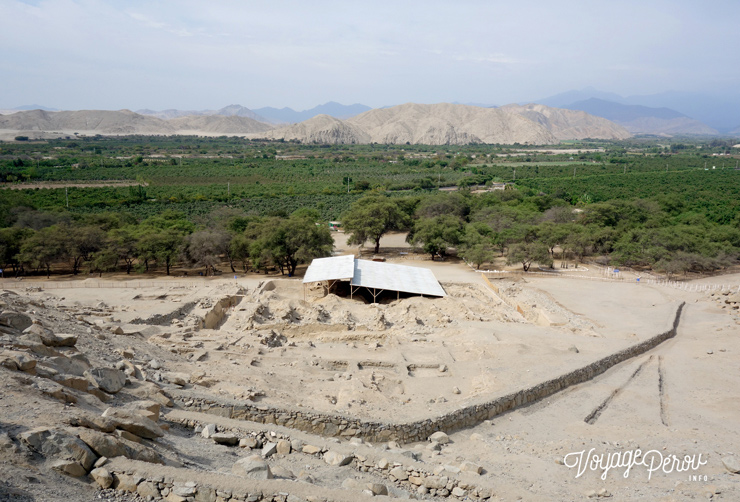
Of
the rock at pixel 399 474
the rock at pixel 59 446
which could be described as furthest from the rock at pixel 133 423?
the rock at pixel 399 474

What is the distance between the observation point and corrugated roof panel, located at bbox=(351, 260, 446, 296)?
27609mm

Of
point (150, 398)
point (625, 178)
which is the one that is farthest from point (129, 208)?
point (625, 178)

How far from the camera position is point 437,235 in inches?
1645

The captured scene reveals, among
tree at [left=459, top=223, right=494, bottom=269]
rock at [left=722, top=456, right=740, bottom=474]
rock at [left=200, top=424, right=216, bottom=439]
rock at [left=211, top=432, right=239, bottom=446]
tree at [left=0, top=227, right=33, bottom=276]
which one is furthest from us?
tree at [left=459, top=223, right=494, bottom=269]

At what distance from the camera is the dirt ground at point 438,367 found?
34.1 ft

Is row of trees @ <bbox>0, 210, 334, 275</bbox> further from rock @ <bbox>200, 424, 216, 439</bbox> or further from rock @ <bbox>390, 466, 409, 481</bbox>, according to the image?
rock @ <bbox>390, 466, 409, 481</bbox>

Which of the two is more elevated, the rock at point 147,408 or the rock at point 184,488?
the rock at point 184,488

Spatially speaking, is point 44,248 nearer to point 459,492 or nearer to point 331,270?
point 331,270

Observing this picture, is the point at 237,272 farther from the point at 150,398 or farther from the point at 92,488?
the point at 92,488

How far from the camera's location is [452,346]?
2077cm

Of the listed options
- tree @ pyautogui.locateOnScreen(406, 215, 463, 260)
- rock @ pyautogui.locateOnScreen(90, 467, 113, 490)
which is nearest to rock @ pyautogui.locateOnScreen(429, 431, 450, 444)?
rock @ pyautogui.locateOnScreen(90, 467, 113, 490)

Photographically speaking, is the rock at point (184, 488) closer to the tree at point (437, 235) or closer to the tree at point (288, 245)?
the tree at point (288, 245)

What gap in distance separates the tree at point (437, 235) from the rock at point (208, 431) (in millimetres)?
32123

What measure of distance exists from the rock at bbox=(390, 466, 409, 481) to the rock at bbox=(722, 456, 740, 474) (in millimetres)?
7450
